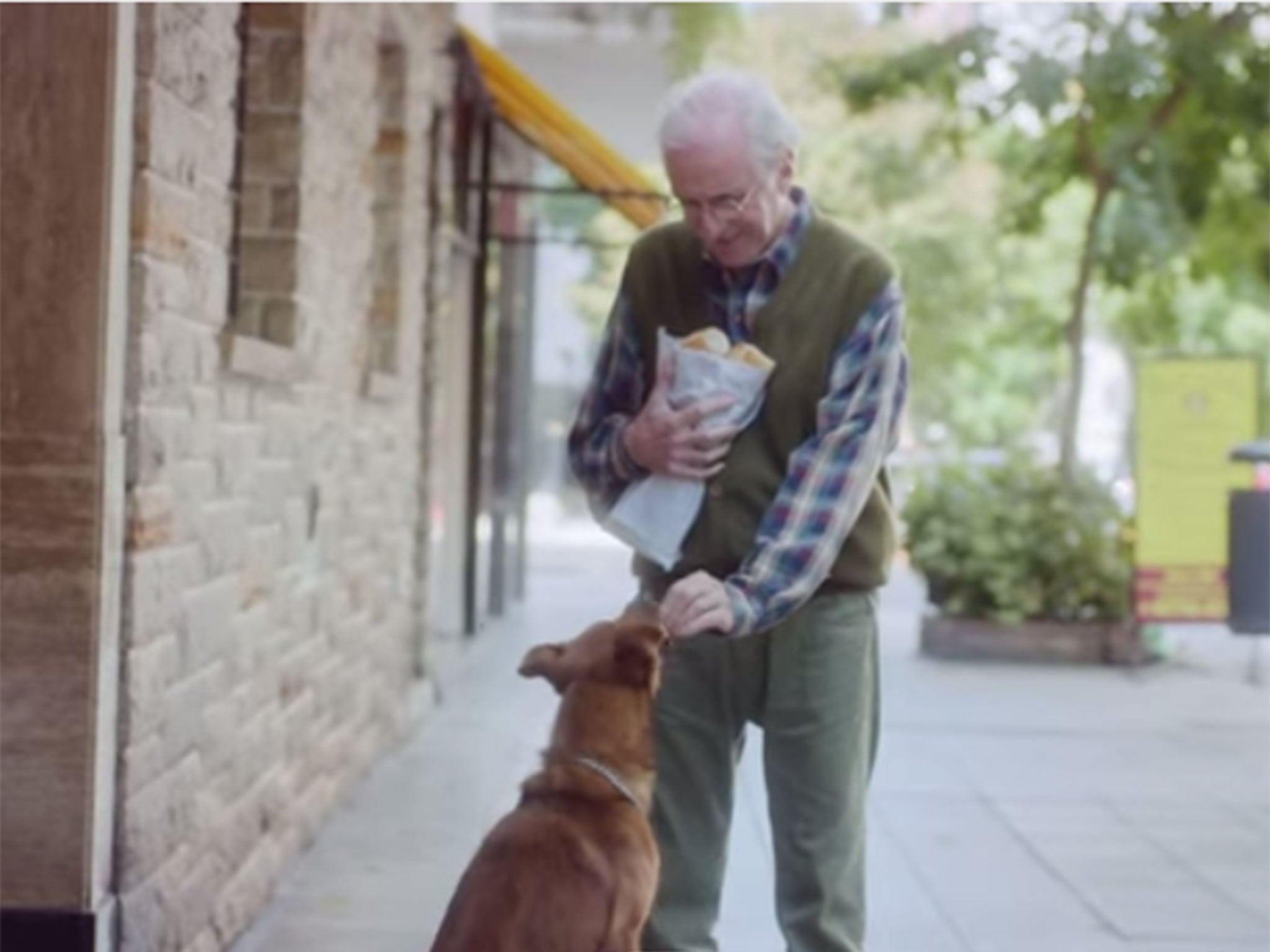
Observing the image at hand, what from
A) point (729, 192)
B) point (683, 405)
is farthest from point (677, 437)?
point (729, 192)

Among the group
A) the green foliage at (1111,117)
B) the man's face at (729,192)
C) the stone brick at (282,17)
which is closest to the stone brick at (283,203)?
the stone brick at (282,17)

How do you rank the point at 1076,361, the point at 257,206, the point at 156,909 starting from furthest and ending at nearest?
the point at 1076,361, the point at 257,206, the point at 156,909

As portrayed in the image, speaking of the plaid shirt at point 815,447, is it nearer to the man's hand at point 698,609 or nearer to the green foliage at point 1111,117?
the man's hand at point 698,609

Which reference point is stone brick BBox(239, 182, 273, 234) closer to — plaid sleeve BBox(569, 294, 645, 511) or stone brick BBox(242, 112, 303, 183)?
stone brick BBox(242, 112, 303, 183)

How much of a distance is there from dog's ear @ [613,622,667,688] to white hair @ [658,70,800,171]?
78 cm

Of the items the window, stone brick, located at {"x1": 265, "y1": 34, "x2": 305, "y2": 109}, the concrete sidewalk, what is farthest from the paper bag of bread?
stone brick, located at {"x1": 265, "y1": 34, "x2": 305, "y2": 109}

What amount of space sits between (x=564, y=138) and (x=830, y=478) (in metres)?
8.63

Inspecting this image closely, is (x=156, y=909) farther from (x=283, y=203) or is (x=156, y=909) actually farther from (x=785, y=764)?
(x=283, y=203)

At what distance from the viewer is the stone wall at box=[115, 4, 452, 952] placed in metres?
5.08

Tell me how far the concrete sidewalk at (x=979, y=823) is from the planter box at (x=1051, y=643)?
0.79 metres

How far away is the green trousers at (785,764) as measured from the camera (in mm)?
4078

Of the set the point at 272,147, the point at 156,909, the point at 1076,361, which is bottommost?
the point at 156,909

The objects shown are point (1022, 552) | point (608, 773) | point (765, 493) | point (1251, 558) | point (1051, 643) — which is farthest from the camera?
point (1022, 552)

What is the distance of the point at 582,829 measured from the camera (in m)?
3.71
